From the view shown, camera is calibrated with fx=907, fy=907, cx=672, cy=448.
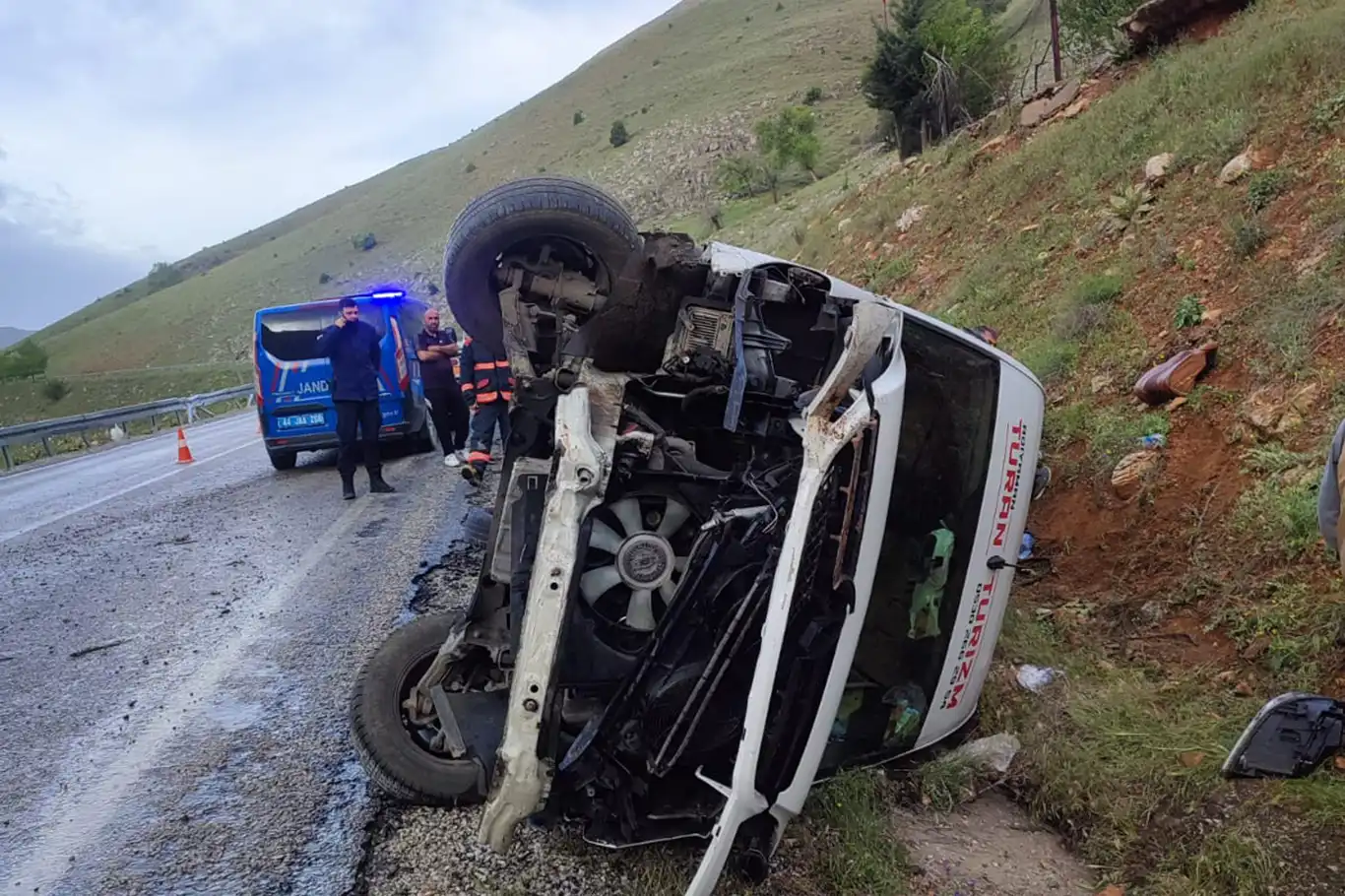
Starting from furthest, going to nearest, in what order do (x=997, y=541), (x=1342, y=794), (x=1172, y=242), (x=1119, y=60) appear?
1. (x=1119, y=60)
2. (x=1172, y=242)
3. (x=997, y=541)
4. (x=1342, y=794)

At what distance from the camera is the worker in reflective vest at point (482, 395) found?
7.11 metres

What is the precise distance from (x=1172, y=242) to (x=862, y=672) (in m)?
5.25

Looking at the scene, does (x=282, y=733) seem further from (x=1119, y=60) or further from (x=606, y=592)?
(x=1119, y=60)

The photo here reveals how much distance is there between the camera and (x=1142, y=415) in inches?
205

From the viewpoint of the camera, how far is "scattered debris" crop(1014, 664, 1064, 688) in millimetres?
3633

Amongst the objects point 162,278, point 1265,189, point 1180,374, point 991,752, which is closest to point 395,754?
point 991,752

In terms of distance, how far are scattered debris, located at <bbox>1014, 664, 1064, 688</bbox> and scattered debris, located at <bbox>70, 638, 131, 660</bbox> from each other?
13.7 feet

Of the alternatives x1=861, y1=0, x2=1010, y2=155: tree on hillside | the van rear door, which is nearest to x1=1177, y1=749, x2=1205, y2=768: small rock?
the van rear door

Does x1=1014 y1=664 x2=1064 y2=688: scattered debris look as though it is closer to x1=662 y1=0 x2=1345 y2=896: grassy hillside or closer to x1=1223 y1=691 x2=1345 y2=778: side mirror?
x1=662 y1=0 x2=1345 y2=896: grassy hillside

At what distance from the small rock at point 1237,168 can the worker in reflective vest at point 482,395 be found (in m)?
5.54

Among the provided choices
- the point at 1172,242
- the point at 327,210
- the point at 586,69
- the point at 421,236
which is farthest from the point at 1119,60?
the point at 327,210

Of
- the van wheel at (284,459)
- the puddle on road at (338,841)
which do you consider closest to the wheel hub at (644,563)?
the puddle on road at (338,841)

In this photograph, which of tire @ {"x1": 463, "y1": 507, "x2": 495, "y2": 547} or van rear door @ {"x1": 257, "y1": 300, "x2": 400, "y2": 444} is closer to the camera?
tire @ {"x1": 463, "y1": 507, "x2": 495, "y2": 547}

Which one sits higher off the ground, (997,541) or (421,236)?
(421,236)
